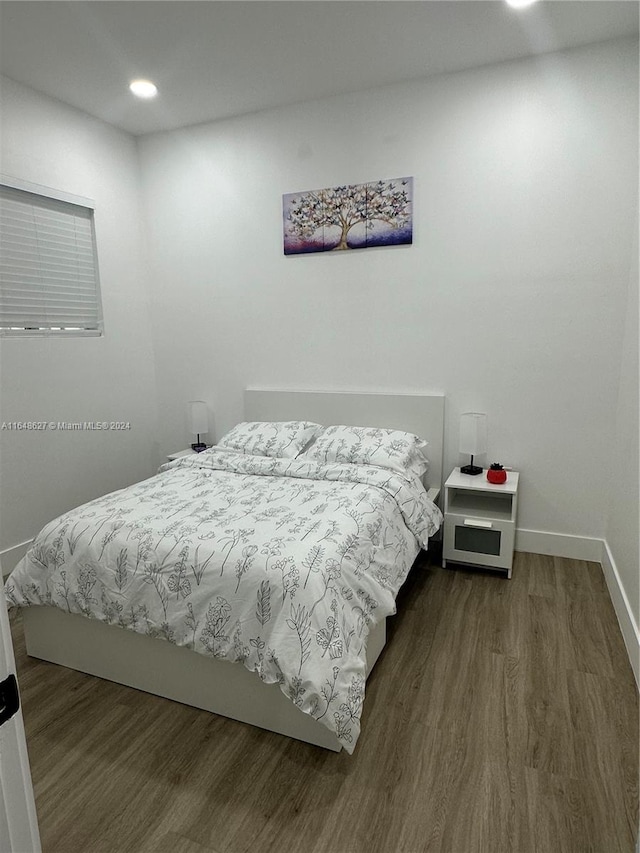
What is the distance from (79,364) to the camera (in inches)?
136

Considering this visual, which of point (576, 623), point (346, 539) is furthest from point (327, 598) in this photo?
point (576, 623)

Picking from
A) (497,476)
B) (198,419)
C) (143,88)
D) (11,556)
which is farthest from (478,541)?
(143,88)

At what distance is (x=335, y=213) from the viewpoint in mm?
3363

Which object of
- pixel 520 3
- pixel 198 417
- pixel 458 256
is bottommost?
pixel 198 417

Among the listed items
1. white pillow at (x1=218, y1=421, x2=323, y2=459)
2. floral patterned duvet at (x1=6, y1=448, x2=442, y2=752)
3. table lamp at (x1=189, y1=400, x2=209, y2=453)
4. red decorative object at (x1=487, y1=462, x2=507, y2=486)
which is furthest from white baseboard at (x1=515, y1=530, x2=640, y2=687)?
table lamp at (x1=189, y1=400, x2=209, y2=453)

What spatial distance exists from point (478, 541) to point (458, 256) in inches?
67.8

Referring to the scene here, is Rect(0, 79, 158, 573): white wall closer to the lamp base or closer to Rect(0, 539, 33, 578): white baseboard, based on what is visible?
Rect(0, 539, 33, 578): white baseboard

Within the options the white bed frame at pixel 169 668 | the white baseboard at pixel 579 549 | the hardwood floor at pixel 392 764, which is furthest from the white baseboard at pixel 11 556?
the white baseboard at pixel 579 549

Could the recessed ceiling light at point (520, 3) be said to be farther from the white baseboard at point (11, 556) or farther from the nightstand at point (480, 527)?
the white baseboard at point (11, 556)

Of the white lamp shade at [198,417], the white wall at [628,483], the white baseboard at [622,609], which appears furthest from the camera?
the white lamp shade at [198,417]

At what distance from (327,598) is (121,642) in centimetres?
94

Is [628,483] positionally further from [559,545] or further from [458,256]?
[458,256]

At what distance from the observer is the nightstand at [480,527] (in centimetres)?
290

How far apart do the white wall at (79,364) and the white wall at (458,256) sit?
1.07ft
